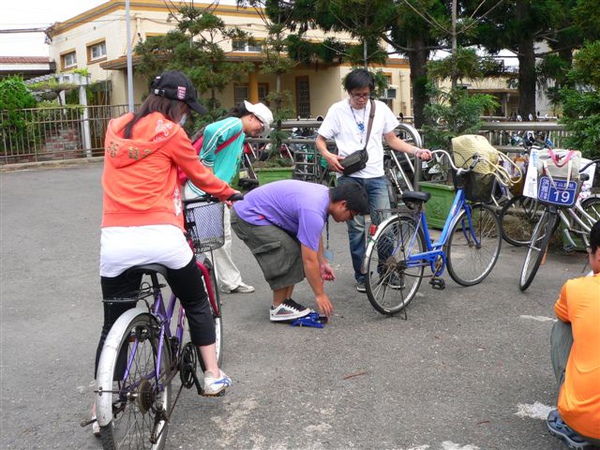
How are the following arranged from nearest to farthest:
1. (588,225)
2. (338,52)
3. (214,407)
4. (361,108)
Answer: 1. (214,407)
2. (361,108)
3. (588,225)
4. (338,52)

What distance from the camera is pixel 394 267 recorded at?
527cm

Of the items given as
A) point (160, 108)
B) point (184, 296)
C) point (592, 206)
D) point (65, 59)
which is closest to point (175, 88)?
point (160, 108)

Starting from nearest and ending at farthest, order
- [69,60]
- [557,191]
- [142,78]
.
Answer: [557,191] → [142,78] → [69,60]

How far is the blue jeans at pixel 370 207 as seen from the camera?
5840mm

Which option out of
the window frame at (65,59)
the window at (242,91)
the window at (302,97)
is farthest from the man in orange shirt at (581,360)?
the window frame at (65,59)

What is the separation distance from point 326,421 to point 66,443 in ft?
4.41

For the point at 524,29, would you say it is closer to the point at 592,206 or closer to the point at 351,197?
the point at 592,206

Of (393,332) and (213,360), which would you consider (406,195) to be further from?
(213,360)

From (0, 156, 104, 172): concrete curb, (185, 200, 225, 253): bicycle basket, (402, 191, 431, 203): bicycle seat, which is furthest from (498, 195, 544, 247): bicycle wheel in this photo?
(0, 156, 104, 172): concrete curb

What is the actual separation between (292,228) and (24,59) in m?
29.6

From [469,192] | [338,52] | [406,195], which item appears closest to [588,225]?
[469,192]

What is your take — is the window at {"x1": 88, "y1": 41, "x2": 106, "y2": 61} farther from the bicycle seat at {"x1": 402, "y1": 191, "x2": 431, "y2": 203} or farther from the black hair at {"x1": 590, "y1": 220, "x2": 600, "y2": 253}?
the black hair at {"x1": 590, "y1": 220, "x2": 600, "y2": 253}

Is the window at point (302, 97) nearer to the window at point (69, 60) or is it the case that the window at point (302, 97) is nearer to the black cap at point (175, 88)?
the window at point (69, 60)

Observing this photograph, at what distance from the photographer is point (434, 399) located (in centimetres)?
391
